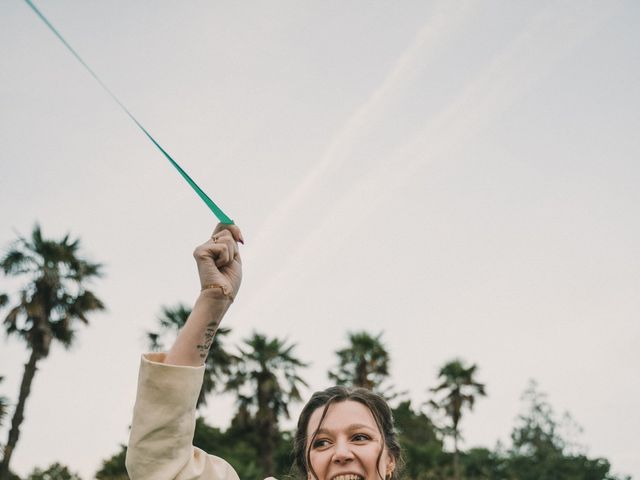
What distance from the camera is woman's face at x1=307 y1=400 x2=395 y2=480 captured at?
2295mm

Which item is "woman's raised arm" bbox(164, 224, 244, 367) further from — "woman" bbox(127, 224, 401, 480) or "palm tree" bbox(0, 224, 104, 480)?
"palm tree" bbox(0, 224, 104, 480)

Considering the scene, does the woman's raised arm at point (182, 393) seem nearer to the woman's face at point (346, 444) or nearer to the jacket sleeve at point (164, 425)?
the jacket sleeve at point (164, 425)

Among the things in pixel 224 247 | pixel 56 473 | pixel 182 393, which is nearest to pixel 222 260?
pixel 224 247

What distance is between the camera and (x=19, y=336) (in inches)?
739

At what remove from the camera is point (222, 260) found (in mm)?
2164

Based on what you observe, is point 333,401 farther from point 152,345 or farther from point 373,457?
point 152,345

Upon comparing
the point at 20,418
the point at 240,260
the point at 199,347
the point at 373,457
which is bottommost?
the point at 373,457

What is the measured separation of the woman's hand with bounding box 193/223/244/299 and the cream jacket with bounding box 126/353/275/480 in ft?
1.01

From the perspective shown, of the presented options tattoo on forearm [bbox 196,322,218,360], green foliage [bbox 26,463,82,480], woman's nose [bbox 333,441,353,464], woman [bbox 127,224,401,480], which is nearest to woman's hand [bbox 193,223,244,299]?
woman [bbox 127,224,401,480]

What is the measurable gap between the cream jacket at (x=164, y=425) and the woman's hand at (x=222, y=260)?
31cm

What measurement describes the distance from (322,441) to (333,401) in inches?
10.1

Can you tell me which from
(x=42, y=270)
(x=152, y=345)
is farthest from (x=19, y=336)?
(x=152, y=345)

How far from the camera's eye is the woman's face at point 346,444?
2295mm

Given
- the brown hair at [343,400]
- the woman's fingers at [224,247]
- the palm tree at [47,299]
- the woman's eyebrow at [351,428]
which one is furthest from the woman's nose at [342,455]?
the palm tree at [47,299]
